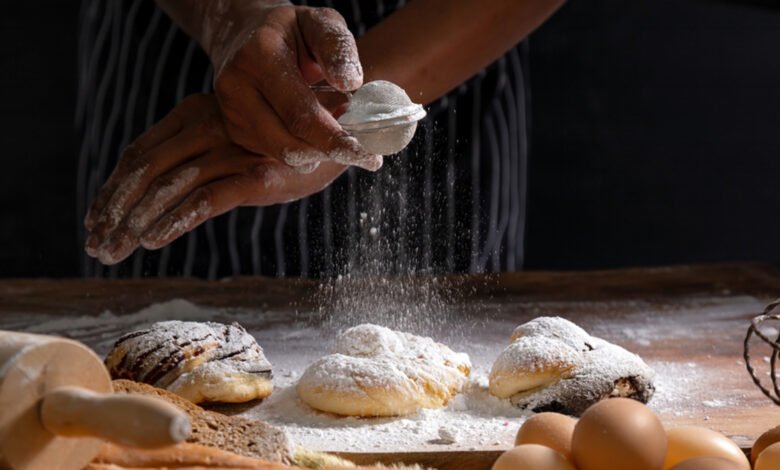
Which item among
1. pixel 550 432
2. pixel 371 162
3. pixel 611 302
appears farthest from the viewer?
pixel 611 302

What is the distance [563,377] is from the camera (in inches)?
53.7

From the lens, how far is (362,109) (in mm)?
1427

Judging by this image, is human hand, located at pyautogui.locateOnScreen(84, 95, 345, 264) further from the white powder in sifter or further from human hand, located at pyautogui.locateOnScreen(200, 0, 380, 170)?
the white powder in sifter

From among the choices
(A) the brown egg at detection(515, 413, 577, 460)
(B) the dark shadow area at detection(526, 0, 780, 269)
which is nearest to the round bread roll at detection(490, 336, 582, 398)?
(A) the brown egg at detection(515, 413, 577, 460)

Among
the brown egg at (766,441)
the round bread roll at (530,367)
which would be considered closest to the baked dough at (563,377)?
the round bread roll at (530,367)

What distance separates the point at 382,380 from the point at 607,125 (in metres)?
1.83

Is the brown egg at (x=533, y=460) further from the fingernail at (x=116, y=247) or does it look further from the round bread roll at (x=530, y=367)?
the fingernail at (x=116, y=247)

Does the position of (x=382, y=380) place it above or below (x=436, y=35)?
below

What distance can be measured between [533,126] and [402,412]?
177 cm

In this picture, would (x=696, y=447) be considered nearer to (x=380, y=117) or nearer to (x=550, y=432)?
(x=550, y=432)

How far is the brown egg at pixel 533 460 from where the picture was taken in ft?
3.08

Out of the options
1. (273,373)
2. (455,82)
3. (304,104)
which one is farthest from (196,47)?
(273,373)

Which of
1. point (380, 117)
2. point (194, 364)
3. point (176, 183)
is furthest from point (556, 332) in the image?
point (176, 183)

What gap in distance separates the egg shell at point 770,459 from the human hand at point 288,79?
0.67 m
